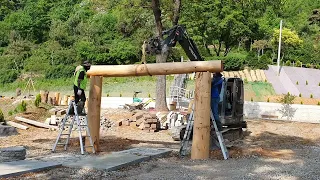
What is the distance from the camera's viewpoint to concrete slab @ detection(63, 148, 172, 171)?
8.21 meters

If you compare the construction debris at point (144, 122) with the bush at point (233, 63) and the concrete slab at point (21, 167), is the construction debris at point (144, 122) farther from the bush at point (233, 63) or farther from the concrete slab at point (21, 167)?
the bush at point (233, 63)

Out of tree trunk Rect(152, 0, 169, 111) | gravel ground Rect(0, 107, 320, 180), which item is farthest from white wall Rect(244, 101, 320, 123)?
tree trunk Rect(152, 0, 169, 111)

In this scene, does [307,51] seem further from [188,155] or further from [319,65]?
[188,155]

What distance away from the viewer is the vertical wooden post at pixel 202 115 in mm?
9664

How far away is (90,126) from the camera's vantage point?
10461 mm

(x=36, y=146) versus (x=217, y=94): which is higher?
(x=217, y=94)

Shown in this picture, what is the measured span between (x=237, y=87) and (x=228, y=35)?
3526 centimetres

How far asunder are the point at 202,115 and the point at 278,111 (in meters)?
12.9

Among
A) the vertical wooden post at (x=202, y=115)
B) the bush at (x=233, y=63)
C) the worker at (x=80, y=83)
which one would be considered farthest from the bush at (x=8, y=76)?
the vertical wooden post at (x=202, y=115)

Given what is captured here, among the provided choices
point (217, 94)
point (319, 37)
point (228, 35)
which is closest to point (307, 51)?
point (319, 37)

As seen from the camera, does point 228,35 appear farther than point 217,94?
Yes

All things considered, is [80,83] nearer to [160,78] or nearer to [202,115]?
[202,115]

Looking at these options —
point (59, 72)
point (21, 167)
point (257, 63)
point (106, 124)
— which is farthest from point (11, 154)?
point (59, 72)

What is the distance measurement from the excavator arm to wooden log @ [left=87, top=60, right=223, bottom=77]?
51 centimetres
